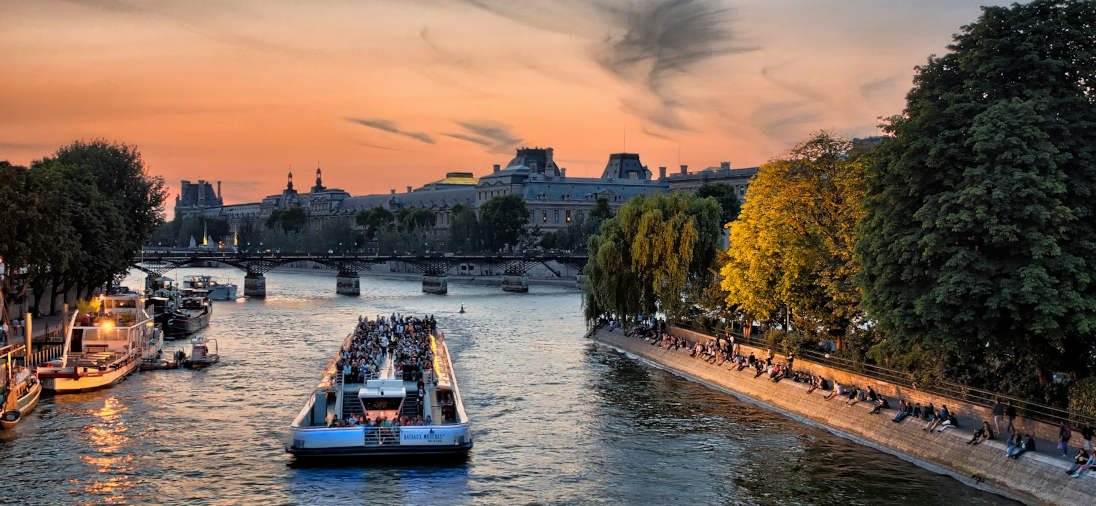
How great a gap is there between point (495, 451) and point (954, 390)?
16.7 metres

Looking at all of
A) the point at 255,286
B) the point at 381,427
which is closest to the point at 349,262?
the point at 255,286

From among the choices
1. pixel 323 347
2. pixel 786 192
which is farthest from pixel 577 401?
pixel 323 347

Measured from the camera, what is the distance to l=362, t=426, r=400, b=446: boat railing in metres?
37.5

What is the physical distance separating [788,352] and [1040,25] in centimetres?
2113

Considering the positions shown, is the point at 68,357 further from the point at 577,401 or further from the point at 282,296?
the point at 282,296

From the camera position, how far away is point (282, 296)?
142 m

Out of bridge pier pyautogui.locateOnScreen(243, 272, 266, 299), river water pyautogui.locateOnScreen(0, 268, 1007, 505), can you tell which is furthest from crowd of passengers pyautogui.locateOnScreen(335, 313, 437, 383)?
bridge pier pyautogui.locateOnScreen(243, 272, 266, 299)

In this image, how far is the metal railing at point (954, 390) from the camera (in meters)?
33.2

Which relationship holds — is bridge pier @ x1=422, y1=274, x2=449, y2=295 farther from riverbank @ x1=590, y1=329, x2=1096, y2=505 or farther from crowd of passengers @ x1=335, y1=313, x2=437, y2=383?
riverbank @ x1=590, y1=329, x2=1096, y2=505

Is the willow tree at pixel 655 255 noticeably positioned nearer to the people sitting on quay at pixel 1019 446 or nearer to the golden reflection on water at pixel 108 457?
the golden reflection on water at pixel 108 457

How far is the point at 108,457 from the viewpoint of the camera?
38938mm

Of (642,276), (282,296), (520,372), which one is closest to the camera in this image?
(520,372)

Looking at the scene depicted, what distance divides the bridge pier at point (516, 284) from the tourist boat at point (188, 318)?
59.2 m

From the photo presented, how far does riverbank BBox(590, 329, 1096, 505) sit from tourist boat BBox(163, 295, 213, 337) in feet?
147
